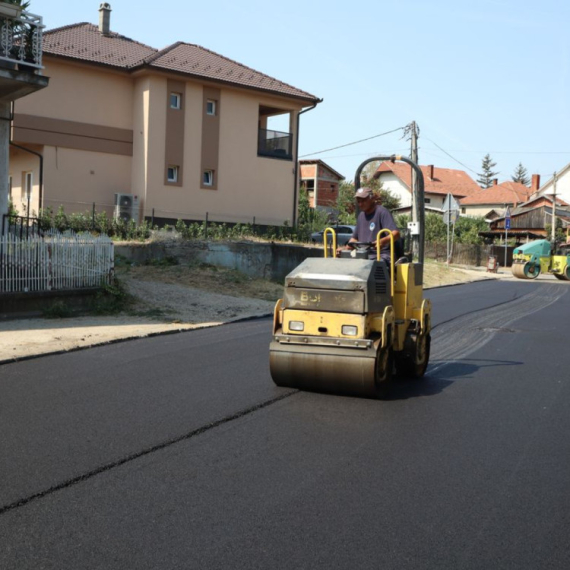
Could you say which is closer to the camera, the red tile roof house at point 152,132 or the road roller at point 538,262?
the red tile roof house at point 152,132

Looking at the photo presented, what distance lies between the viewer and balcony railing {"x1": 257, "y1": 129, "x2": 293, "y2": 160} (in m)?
33.2

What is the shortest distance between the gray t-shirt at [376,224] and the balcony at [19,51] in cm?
922

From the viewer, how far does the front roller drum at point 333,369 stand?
25.5 feet

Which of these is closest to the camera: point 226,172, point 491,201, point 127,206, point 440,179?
point 127,206

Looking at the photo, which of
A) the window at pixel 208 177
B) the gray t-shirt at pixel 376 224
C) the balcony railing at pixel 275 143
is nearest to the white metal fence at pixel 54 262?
the gray t-shirt at pixel 376 224

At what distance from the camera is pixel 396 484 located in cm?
551

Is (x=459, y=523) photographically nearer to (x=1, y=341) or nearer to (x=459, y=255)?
(x=1, y=341)

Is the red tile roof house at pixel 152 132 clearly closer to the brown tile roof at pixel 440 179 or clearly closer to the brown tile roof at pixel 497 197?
the brown tile roof at pixel 440 179

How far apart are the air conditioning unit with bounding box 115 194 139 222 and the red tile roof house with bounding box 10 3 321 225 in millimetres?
70

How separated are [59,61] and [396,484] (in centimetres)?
2557

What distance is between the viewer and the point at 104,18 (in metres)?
32.6

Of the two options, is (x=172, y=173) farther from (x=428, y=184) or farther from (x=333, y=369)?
(x=428, y=184)

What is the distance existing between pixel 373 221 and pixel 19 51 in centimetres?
1007

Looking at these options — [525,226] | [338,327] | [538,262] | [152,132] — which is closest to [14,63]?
[338,327]
